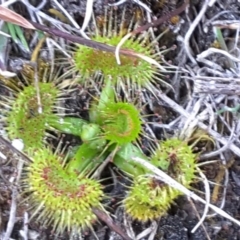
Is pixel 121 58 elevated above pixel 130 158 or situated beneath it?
elevated above

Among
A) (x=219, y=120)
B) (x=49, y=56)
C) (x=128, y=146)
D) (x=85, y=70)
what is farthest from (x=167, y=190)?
(x=49, y=56)

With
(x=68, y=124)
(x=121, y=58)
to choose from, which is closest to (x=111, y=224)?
(x=68, y=124)

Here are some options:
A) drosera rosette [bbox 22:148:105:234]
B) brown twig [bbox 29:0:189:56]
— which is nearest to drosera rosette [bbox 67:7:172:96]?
brown twig [bbox 29:0:189:56]

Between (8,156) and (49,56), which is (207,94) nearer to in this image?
(49,56)

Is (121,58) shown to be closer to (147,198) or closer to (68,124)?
(68,124)

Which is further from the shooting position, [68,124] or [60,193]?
[68,124]

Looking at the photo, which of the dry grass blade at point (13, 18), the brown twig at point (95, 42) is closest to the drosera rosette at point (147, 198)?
the brown twig at point (95, 42)

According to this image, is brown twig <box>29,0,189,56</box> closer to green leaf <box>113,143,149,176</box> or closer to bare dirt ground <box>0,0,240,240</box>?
bare dirt ground <box>0,0,240,240</box>
